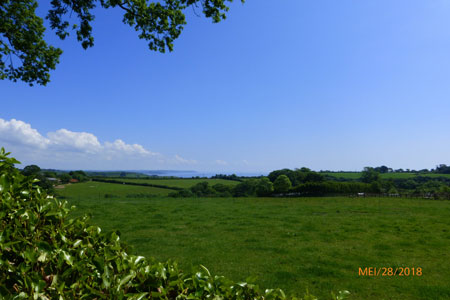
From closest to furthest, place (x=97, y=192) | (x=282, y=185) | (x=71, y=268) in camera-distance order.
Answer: (x=71, y=268)
(x=97, y=192)
(x=282, y=185)

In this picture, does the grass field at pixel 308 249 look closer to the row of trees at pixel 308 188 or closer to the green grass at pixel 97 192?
the green grass at pixel 97 192

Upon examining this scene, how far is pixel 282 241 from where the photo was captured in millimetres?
13617

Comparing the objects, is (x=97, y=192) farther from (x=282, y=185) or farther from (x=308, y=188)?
(x=308, y=188)

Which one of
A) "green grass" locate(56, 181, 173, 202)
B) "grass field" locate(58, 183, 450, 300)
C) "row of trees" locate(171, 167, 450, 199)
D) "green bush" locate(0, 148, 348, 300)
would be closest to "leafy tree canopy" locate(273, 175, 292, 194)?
"row of trees" locate(171, 167, 450, 199)

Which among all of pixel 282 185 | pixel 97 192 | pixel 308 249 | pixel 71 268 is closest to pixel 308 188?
pixel 282 185

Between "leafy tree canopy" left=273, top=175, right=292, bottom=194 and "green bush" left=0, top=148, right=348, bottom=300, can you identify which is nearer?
"green bush" left=0, top=148, right=348, bottom=300

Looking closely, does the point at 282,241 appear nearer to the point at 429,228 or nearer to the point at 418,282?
the point at 418,282

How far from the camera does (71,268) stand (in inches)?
78.2

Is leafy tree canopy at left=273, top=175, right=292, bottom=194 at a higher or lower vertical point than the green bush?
lower

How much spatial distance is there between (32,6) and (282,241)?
17296 millimetres

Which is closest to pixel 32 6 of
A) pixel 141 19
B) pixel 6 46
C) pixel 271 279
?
pixel 6 46

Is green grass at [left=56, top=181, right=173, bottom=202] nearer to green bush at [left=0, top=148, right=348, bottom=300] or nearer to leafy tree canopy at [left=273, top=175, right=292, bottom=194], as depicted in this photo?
leafy tree canopy at [left=273, top=175, right=292, bottom=194]

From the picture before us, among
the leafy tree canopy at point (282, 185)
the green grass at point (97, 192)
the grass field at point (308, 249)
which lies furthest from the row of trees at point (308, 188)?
the grass field at point (308, 249)

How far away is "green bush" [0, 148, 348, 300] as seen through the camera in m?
1.86
